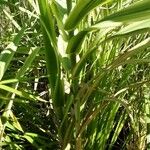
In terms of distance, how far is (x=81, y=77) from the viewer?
88 centimetres

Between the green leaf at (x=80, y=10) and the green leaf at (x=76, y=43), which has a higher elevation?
the green leaf at (x=80, y=10)

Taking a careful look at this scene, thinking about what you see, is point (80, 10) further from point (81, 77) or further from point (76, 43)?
point (81, 77)

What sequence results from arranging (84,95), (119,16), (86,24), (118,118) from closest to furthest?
(119,16)
(84,95)
(86,24)
(118,118)

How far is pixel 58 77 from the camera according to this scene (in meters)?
0.79

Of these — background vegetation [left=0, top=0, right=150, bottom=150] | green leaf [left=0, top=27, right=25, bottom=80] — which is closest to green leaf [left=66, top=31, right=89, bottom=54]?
background vegetation [left=0, top=0, right=150, bottom=150]

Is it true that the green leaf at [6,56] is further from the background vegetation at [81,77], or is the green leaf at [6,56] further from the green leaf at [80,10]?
the green leaf at [80,10]

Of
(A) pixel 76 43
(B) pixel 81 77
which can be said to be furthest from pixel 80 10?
(B) pixel 81 77

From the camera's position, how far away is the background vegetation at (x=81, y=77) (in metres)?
0.71

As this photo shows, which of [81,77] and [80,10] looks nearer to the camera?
[80,10]

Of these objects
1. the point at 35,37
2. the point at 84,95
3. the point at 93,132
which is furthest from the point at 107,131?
the point at 35,37

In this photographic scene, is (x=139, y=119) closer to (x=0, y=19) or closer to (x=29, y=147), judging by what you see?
(x=29, y=147)

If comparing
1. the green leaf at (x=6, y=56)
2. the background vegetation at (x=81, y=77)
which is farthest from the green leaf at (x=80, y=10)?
the green leaf at (x=6, y=56)

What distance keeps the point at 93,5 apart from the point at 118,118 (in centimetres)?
41

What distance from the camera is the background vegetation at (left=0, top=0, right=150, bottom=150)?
713 mm
